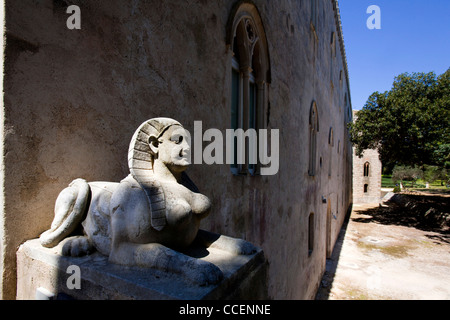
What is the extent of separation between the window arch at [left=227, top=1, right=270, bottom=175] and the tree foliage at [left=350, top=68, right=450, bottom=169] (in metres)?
14.6

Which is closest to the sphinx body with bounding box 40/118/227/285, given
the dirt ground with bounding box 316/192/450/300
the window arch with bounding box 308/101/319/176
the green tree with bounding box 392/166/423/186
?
the window arch with bounding box 308/101/319/176

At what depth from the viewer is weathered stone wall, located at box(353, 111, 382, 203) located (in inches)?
1228

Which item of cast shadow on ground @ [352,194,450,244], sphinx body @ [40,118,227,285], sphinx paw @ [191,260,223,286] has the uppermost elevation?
sphinx body @ [40,118,227,285]

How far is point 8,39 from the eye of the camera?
1521mm

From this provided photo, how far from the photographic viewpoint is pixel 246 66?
Answer: 13.9 ft

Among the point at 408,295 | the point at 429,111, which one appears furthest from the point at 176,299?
the point at 429,111

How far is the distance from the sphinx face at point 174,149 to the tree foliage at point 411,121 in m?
17.5

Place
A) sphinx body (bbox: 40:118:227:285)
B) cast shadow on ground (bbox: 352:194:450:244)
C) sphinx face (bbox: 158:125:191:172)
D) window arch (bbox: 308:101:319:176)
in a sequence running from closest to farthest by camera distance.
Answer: sphinx body (bbox: 40:118:227:285) < sphinx face (bbox: 158:125:191:172) < window arch (bbox: 308:101:319:176) < cast shadow on ground (bbox: 352:194:450:244)

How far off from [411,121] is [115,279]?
61.7 ft

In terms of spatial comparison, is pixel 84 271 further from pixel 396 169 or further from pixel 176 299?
pixel 396 169

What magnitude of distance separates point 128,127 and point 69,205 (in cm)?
79

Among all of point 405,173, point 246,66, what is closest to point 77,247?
point 246,66

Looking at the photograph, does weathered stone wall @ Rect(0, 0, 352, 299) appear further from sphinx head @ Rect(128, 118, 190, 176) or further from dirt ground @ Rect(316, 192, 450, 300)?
dirt ground @ Rect(316, 192, 450, 300)

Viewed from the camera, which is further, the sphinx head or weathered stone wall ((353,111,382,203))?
weathered stone wall ((353,111,382,203))
